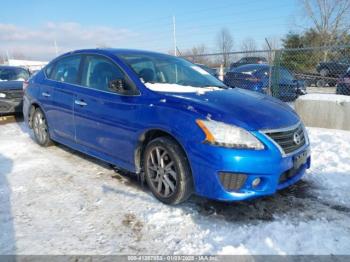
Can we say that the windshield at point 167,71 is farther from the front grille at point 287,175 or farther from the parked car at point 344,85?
the parked car at point 344,85

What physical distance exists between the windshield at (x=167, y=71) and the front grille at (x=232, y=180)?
1.33 meters

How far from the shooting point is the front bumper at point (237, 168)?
3078 millimetres

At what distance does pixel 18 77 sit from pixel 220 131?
28.5 ft

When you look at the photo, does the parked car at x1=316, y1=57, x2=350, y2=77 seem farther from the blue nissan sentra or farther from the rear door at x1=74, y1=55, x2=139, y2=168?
the rear door at x1=74, y1=55, x2=139, y2=168

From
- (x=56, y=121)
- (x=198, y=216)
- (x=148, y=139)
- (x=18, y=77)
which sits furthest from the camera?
(x=18, y=77)

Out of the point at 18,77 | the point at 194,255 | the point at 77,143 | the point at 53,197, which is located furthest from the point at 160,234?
the point at 18,77

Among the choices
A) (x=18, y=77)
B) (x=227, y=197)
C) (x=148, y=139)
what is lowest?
(x=227, y=197)

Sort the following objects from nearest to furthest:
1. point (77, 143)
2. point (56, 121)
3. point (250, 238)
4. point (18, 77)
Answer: point (250, 238), point (77, 143), point (56, 121), point (18, 77)

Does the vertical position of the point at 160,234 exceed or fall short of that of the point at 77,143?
it falls short

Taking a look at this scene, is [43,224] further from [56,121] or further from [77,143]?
[56,121]

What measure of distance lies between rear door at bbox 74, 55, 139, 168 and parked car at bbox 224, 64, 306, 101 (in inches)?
263

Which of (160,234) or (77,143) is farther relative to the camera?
(77,143)

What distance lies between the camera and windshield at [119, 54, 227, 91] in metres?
4.10

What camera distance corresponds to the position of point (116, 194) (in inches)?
154
